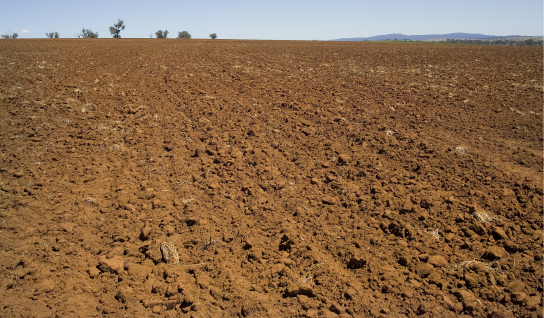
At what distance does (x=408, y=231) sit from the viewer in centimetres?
441

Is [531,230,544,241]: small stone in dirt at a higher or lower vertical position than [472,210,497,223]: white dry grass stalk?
lower

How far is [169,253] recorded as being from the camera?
4.16 metres

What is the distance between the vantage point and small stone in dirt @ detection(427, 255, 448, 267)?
12.8 feet

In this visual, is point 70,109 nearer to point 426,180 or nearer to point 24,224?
point 24,224

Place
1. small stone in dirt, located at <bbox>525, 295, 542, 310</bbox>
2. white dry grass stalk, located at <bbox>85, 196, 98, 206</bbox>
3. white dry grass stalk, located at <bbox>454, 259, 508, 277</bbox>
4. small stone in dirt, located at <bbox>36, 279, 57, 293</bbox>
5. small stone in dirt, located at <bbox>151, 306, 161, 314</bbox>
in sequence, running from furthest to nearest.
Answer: white dry grass stalk, located at <bbox>85, 196, 98, 206</bbox> < white dry grass stalk, located at <bbox>454, 259, 508, 277</bbox> < small stone in dirt, located at <bbox>36, 279, 57, 293</bbox> < small stone in dirt, located at <bbox>151, 306, 161, 314</bbox> < small stone in dirt, located at <bbox>525, 295, 542, 310</bbox>

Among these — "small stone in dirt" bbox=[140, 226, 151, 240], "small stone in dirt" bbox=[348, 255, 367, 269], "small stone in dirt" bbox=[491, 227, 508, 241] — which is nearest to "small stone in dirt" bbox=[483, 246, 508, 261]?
"small stone in dirt" bbox=[491, 227, 508, 241]

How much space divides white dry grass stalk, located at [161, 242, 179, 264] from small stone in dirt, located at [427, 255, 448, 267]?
11.1 ft

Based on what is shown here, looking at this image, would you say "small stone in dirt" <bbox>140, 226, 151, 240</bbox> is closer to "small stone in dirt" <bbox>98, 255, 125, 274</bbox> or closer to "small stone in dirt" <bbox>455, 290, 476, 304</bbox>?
"small stone in dirt" <bbox>98, 255, 125, 274</bbox>

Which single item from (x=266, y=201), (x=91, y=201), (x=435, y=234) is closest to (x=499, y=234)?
(x=435, y=234)

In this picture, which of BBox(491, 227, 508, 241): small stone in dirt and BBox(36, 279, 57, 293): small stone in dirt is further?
BBox(491, 227, 508, 241): small stone in dirt

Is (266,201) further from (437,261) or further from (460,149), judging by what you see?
(460,149)

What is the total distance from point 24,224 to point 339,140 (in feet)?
19.5

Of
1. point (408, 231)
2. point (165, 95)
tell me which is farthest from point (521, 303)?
point (165, 95)

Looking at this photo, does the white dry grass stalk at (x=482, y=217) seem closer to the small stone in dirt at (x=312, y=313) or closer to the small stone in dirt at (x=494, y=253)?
the small stone in dirt at (x=494, y=253)
